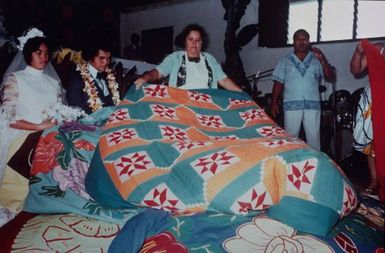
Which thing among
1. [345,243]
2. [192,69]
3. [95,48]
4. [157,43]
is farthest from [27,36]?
[157,43]

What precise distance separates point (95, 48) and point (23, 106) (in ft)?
2.29

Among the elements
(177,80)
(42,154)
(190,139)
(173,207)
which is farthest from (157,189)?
(177,80)

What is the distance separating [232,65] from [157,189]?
467 cm

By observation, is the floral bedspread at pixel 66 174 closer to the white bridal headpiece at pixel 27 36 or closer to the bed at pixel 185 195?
the bed at pixel 185 195

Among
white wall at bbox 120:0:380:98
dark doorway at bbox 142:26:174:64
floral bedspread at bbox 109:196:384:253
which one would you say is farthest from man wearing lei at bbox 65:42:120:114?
dark doorway at bbox 142:26:174:64

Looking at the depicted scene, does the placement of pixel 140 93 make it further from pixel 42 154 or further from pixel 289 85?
pixel 289 85

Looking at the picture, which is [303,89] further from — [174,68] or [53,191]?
[53,191]

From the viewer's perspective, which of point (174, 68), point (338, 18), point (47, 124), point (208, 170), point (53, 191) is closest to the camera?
point (208, 170)

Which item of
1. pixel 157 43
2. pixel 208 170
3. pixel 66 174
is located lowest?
pixel 66 174

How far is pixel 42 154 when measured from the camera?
2186mm

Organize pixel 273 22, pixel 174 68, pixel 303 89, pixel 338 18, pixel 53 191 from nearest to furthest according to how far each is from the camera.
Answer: pixel 53 191
pixel 174 68
pixel 303 89
pixel 338 18
pixel 273 22

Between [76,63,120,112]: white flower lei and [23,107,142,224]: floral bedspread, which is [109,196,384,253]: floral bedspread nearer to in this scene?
[23,107,142,224]: floral bedspread

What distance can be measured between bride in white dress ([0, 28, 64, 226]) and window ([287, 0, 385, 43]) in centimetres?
438

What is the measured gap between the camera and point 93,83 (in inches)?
111
